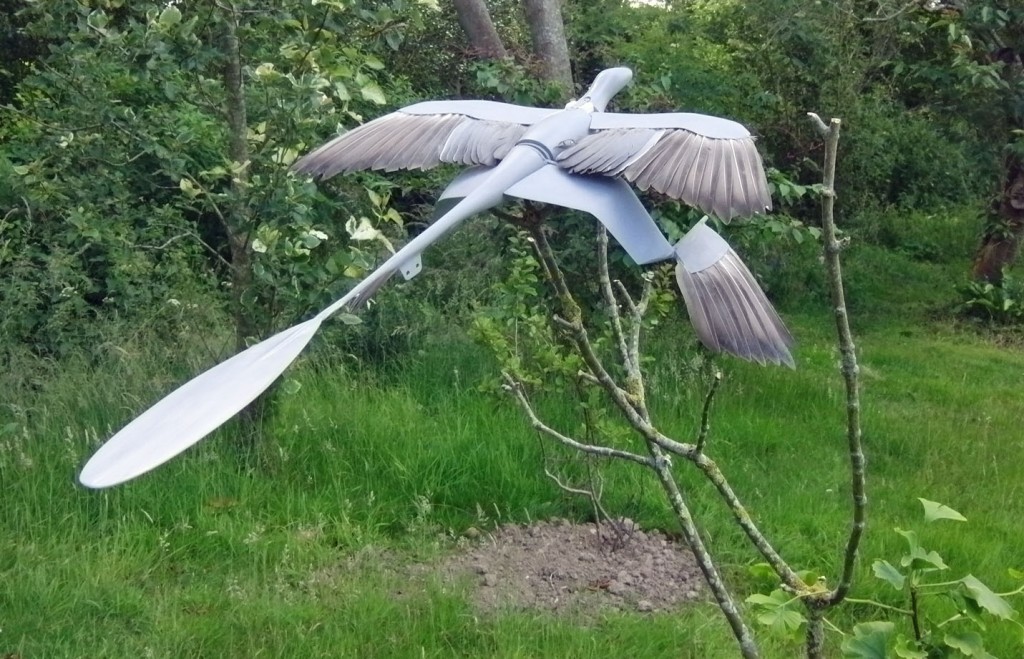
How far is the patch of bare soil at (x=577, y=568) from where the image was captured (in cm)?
361

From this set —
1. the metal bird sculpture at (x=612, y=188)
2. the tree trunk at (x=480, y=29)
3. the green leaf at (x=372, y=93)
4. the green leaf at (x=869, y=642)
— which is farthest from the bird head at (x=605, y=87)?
the tree trunk at (x=480, y=29)

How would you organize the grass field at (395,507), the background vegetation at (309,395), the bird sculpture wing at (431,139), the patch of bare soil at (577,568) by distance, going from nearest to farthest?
the bird sculpture wing at (431,139) < the grass field at (395,507) < the background vegetation at (309,395) < the patch of bare soil at (577,568)

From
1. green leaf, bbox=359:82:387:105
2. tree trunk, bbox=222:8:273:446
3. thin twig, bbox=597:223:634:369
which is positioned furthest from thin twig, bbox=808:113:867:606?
tree trunk, bbox=222:8:273:446

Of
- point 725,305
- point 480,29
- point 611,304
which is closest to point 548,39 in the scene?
point 480,29

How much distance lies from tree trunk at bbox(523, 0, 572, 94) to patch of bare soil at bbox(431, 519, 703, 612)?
344cm

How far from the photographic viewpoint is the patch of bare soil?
11.8 feet

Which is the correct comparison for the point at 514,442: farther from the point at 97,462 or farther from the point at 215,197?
the point at 97,462

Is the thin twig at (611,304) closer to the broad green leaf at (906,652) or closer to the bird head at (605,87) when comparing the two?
the bird head at (605,87)

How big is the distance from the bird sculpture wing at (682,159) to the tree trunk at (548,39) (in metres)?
4.59

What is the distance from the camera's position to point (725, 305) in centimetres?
192

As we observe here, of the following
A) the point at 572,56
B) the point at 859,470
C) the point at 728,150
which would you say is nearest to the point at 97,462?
the point at 859,470

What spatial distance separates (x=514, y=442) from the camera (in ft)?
14.6

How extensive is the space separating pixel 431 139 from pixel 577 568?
1.97 meters

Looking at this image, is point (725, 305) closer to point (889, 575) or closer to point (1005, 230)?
point (889, 575)
